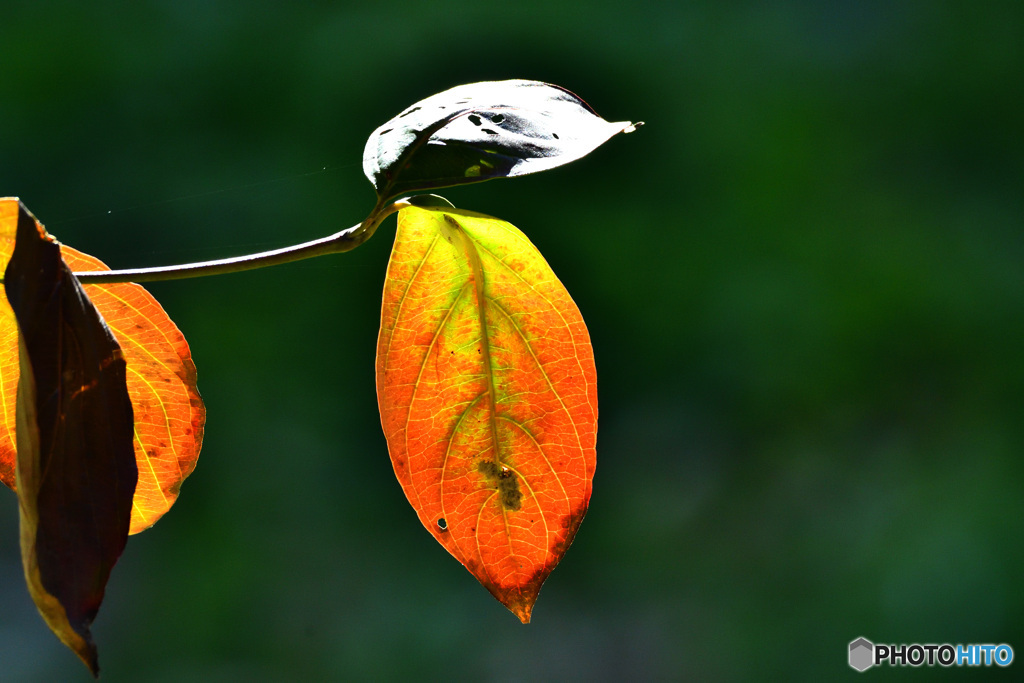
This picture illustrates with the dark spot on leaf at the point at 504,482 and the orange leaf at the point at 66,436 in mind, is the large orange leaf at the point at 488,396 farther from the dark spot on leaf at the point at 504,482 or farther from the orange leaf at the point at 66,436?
the orange leaf at the point at 66,436

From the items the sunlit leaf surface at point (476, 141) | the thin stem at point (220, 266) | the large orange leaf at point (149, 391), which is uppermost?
the sunlit leaf surface at point (476, 141)

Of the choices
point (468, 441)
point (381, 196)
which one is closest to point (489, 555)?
point (468, 441)

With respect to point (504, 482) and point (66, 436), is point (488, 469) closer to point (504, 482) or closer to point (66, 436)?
point (504, 482)

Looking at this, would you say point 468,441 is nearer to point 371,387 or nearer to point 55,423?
point 55,423

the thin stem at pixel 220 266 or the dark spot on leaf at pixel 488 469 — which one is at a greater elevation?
the thin stem at pixel 220 266

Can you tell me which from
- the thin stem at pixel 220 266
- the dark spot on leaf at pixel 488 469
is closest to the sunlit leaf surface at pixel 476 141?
the thin stem at pixel 220 266

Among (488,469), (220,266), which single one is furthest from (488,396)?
(220,266)
